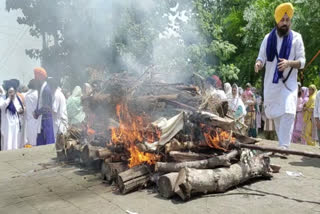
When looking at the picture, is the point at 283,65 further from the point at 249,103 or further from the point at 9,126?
the point at 9,126

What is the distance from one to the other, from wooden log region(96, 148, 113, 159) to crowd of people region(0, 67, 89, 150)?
304 centimetres

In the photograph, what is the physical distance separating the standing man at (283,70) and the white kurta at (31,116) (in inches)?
233

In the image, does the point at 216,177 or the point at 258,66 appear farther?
the point at 258,66

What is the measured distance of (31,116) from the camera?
8867 mm

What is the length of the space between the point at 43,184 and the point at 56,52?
8783mm

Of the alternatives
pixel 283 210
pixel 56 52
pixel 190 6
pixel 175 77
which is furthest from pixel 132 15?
pixel 283 210

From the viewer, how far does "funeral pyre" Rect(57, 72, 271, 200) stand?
13.8 ft

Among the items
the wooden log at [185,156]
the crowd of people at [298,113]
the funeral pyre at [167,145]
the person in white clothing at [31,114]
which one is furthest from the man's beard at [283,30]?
the person in white clothing at [31,114]

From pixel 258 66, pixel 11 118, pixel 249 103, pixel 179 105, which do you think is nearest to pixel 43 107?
pixel 11 118

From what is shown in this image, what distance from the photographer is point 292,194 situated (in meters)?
4.12

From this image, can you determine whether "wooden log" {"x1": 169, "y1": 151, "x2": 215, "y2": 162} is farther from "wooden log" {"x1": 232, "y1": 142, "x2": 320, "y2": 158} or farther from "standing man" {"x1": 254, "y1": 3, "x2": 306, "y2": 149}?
"standing man" {"x1": 254, "y1": 3, "x2": 306, "y2": 149}

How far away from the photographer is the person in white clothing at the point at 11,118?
9.25 m

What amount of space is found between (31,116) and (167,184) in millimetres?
6021

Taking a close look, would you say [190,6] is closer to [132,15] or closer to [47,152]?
[132,15]
